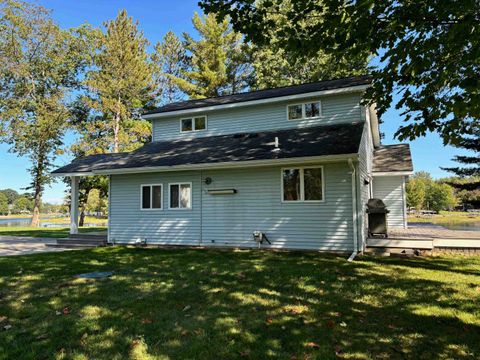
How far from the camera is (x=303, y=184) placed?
1044 cm

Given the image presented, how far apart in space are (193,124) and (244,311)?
37.4 feet

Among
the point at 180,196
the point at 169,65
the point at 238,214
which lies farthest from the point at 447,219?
the point at 169,65

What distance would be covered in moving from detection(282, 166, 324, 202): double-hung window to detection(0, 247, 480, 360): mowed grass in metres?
2.70

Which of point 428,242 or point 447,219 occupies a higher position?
point 428,242

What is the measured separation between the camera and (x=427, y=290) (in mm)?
5730

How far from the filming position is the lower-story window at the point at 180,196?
1202cm

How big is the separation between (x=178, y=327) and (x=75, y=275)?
13.7 feet

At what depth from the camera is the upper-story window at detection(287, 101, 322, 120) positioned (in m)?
12.6

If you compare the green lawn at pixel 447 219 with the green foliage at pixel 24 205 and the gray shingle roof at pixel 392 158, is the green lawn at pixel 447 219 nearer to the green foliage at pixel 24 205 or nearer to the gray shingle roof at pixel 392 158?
the gray shingle roof at pixel 392 158

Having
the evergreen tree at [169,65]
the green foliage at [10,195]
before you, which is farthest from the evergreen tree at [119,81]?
the green foliage at [10,195]

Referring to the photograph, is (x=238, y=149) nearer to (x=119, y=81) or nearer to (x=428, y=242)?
(x=428, y=242)

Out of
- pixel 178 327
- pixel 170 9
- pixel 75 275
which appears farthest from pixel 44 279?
pixel 170 9

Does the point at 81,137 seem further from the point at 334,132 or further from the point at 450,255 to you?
the point at 450,255

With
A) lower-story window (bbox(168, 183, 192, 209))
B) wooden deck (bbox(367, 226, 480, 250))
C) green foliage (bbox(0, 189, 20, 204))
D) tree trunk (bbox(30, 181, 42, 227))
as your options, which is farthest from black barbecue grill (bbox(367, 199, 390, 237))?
green foliage (bbox(0, 189, 20, 204))
